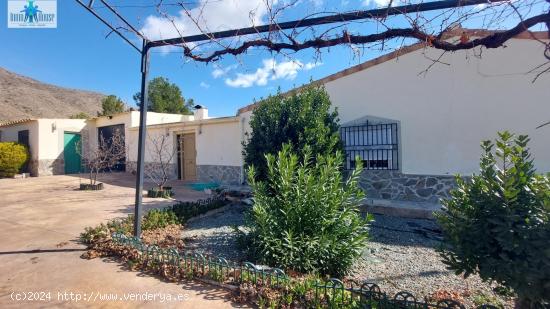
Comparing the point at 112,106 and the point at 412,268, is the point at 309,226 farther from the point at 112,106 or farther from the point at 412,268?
the point at 112,106

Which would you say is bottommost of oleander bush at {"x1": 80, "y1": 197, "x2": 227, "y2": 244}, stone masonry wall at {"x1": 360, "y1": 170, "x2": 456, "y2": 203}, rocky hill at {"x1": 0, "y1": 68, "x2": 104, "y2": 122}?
oleander bush at {"x1": 80, "y1": 197, "x2": 227, "y2": 244}

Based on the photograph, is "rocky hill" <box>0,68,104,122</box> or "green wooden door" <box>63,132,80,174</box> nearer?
"green wooden door" <box>63,132,80,174</box>

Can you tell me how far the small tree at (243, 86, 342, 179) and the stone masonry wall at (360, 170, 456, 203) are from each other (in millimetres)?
1869

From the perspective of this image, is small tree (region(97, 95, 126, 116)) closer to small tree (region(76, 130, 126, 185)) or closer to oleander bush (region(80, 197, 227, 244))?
small tree (region(76, 130, 126, 185))

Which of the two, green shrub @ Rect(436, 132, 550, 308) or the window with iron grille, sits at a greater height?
the window with iron grille

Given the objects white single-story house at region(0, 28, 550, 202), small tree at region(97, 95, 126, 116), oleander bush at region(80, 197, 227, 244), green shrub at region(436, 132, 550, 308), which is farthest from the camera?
small tree at region(97, 95, 126, 116)

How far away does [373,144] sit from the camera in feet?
26.8

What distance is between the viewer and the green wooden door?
55.2 ft

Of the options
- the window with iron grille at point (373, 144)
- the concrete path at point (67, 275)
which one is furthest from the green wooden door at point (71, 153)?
the window with iron grille at point (373, 144)

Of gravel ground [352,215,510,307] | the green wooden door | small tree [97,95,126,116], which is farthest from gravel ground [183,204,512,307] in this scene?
small tree [97,95,126,116]

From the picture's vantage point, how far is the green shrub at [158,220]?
18.4ft

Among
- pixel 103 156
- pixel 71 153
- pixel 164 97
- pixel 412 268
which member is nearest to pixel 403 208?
pixel 412 268

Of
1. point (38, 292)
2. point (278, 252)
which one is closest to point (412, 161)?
point (278, 252)

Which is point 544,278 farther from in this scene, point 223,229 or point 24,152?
point 24,152
